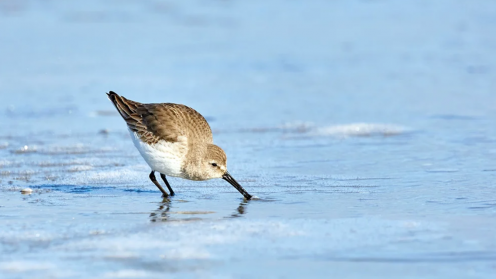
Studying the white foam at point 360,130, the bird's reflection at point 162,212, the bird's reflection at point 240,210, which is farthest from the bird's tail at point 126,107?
the white foam at point 360,130

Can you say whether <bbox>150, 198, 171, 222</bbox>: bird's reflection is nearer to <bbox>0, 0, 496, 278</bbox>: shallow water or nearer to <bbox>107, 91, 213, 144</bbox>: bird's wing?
<bbox>0, 0, 496, 278</bbox>: shallow water

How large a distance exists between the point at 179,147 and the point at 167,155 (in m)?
0.13

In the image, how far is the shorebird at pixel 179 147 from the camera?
6652 millimetres

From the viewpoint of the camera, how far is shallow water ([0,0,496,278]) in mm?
4793

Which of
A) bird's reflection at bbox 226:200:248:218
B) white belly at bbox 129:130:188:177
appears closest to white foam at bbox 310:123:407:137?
white belly at bbox 129:130:188:177

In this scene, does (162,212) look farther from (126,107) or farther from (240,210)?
(126,107)

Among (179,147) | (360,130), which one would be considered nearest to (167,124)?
(179,147)

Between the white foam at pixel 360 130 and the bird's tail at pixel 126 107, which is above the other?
the bird's tail at pixel 126 107

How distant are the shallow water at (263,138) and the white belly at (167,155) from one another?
265 mm

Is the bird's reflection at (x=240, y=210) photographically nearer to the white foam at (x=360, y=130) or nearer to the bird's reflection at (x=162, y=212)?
the bird's reflection at (x=162, y=212)

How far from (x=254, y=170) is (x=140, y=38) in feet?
25.4

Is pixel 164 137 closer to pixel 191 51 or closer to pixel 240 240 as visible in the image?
pixel 240 240

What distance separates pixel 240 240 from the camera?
5043 millimetres

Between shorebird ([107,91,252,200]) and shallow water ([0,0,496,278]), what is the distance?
0.68ft
